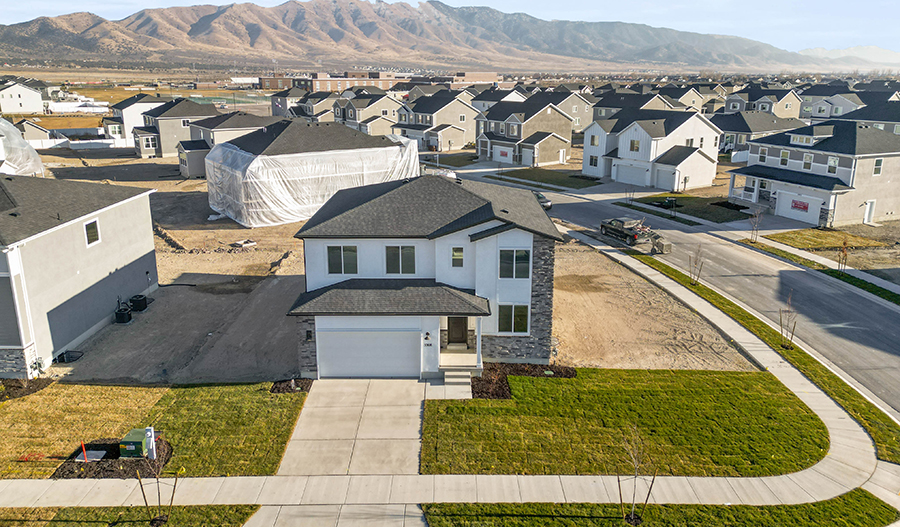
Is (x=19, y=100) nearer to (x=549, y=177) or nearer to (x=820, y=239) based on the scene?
(x=549, y=177)

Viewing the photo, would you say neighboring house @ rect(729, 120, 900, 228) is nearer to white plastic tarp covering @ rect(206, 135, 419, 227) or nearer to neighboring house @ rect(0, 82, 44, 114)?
white plastic tarp covering @ rect(206, 135, 419, 227)

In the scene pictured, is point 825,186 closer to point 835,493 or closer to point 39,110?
point 835,493

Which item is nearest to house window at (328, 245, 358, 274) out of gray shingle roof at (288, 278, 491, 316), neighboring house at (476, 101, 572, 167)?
gray shingle roof at (288, 278, 491, 316)

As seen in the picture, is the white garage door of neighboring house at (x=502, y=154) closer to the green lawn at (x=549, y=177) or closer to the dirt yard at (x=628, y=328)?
the green lawn at (x=549, y=177)

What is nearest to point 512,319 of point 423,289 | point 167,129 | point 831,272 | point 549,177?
point 423,289

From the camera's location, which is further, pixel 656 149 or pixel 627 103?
pixel 627 103

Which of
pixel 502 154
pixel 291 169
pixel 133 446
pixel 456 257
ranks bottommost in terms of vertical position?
pixel 133 446

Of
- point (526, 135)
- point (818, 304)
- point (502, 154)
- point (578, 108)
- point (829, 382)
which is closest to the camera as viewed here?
point (829, 382)

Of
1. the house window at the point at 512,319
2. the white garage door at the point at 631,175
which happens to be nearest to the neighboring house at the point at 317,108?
the white garage door at the point at 631,175
